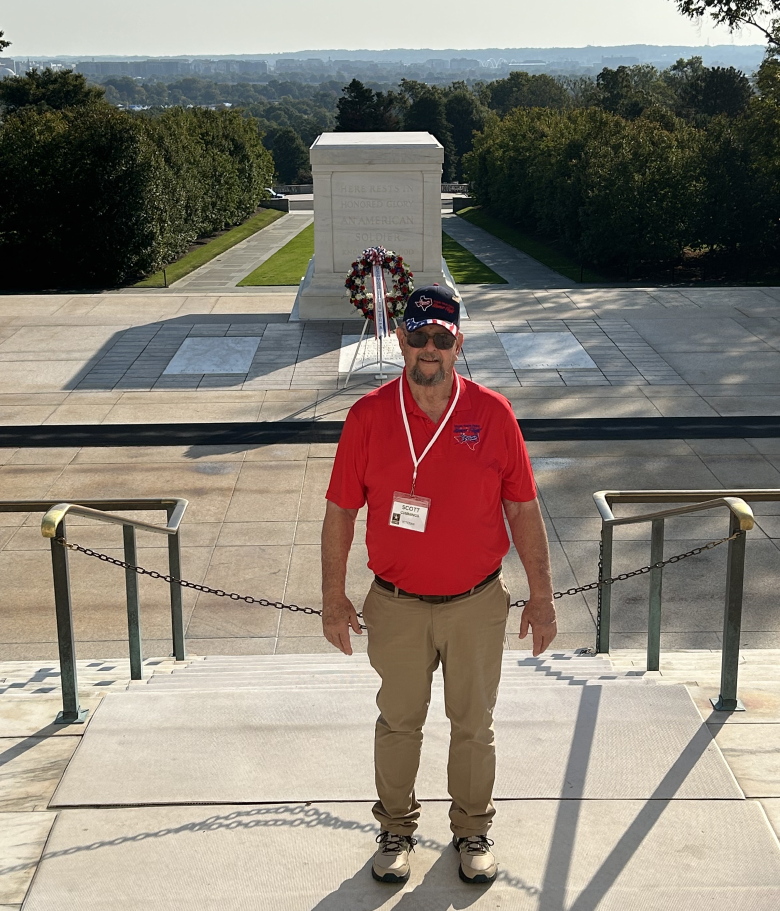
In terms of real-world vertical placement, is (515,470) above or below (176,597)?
above

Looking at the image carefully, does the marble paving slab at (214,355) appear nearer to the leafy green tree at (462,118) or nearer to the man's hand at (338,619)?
the man's hand at (338,619)

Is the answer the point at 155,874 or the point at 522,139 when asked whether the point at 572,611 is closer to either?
the point at 155,874

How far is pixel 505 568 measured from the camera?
8.28m

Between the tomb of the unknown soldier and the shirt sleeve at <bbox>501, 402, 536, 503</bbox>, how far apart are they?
12 mm

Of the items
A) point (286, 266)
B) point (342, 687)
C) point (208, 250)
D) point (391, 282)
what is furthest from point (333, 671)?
point (208, 250)

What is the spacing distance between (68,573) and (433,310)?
2751 millimetres

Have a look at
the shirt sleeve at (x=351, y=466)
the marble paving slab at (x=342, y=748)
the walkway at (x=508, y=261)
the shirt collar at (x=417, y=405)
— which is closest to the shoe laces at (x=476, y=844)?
the marble paving slab at (x=342, y=748)

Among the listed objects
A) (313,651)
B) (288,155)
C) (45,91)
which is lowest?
(313,651)

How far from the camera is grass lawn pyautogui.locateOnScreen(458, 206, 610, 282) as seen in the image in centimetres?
2745

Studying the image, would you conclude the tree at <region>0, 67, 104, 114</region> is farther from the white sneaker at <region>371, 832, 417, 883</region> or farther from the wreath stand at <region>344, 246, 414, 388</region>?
the white sneaker at <region>371, 832, 417, 883</region>

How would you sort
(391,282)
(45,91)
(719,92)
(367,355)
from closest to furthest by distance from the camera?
(391,282) < (367,355) < (45,91) < (719,92)

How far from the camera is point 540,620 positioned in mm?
3590

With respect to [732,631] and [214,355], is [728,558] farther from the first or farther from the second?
[214,355]

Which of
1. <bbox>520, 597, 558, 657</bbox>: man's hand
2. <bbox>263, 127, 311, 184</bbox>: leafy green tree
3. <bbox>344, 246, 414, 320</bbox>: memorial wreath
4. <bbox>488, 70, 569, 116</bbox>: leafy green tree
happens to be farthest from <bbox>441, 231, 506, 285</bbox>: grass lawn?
<bbox>488, 70, 569, 116</bbox>: leafy green tree
